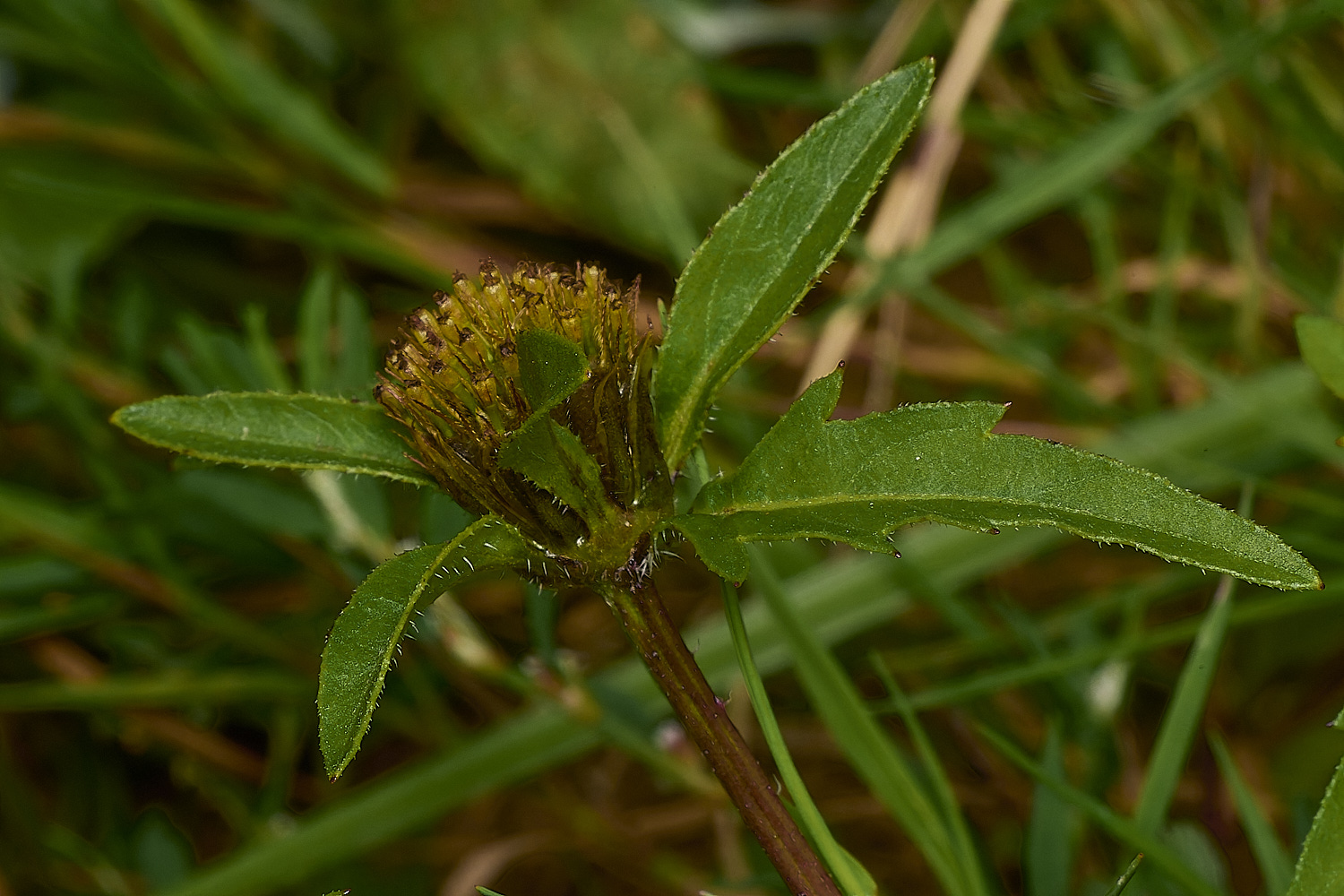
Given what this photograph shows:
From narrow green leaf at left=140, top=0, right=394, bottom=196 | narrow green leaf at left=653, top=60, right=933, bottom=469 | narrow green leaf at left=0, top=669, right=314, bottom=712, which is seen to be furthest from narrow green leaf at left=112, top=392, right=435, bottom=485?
narrow green leaf at left=140, top=0, right=394, bottom=196

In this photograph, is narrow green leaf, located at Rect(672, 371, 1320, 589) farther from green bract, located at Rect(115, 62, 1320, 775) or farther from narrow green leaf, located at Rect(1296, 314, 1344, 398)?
narrow green leaf, located at Rect(1296, 314, 1344, 398)

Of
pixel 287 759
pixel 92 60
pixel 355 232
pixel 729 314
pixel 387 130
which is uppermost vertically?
pixel 92 60

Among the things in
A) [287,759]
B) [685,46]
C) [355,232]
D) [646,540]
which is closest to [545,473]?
[646,540]

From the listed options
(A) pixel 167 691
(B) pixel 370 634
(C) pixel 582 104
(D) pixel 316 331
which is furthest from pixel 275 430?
(C) pixel 582 104

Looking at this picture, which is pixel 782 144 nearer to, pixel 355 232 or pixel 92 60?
pixel 355 232

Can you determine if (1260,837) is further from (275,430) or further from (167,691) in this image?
(167,691)

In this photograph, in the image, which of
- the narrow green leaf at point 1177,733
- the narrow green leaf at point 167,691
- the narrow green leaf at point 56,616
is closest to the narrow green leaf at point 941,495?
the narrow green leaf at point 1177,733

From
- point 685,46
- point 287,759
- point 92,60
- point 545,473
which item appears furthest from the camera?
point 685,46
